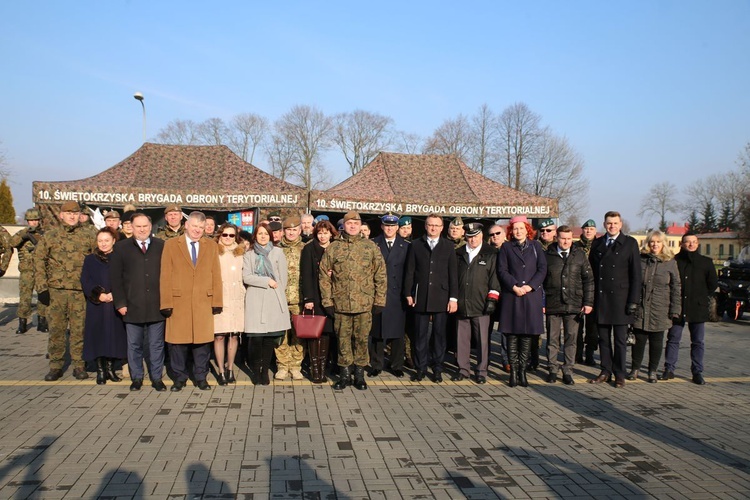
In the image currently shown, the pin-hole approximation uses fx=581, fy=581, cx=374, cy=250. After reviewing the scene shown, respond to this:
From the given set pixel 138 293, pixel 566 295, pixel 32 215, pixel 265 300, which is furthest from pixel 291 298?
pixel 32 215

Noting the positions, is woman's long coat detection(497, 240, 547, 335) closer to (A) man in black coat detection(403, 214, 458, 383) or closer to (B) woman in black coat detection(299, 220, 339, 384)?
(A) man in black coat detection(403, 214, 458, 383)

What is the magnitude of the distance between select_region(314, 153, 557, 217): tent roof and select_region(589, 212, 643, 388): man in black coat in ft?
31.6

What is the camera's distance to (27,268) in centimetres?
1041

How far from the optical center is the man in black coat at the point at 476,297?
6.96 metres

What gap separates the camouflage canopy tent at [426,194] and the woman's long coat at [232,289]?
8.88m

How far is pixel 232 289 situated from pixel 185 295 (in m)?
0.56

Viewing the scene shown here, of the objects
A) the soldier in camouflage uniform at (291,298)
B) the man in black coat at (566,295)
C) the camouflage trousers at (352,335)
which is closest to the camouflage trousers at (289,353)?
the soldier in camouflage uniform at (291,298)

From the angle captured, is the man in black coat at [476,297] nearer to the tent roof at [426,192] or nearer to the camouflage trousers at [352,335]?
the camouflage trousers at [352,335]

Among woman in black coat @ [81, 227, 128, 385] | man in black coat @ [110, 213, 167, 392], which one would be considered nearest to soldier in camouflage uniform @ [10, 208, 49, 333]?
woman in black coat @ [81, 227, 128, 385]

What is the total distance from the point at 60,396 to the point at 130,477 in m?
2.64

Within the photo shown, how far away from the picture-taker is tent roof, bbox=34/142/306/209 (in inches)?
576

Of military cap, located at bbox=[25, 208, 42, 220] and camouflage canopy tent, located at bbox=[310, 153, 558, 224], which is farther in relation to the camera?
camouflage canopy tent, located at bbox=[310, 153, 558, 224]

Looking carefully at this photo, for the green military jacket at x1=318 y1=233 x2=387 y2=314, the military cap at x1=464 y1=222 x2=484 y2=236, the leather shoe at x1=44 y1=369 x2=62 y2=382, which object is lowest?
the leather shoe at x1=44 y1=369 x2=62 y2=382

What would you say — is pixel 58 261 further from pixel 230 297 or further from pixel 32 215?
pixel 32 215
